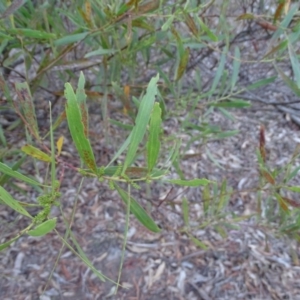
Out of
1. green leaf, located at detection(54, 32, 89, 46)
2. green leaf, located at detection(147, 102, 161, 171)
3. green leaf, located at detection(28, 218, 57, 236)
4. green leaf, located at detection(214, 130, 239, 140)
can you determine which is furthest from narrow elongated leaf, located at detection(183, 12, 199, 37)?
green leaf, located at detection(28, 218, 57, 236)

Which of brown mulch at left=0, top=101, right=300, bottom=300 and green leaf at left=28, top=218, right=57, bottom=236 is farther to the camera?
brown mulch at left=0, top=101, right=300, bottom=300

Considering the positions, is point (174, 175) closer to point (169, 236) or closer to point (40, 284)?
point (169, 236)

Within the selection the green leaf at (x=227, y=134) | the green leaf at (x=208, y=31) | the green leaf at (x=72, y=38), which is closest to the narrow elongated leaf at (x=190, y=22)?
the green leaf at (x=208, y=31)

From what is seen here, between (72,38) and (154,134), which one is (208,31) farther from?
(154,134)

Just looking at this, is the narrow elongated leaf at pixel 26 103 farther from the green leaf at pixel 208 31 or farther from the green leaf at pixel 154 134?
the green leaf at pixel 208 31

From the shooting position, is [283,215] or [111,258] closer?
[283,215]

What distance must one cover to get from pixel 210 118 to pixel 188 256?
81cm

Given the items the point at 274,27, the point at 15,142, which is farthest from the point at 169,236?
the point at 274,27

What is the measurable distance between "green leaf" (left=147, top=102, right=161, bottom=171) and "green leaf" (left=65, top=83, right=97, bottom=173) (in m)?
0.09

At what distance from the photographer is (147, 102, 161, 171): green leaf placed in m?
0.62

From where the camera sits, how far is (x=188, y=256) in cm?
183

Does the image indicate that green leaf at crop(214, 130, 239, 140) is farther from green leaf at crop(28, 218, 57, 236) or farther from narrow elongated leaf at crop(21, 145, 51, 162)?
green leaf at crop(28, 218, 57, 236)

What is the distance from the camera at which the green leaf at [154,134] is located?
62 cm

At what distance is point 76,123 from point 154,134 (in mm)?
115
